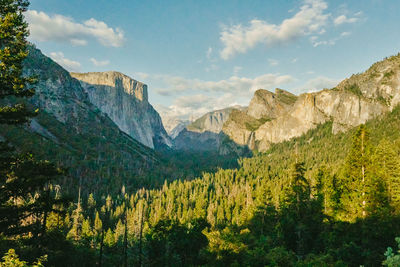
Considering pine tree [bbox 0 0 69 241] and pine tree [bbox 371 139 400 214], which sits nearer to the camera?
pine tree [bbox 0 0 69 241]

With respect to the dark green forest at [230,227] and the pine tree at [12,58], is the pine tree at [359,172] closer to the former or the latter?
the dark green forest at [230,227]

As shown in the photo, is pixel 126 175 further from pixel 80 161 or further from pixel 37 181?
pixel 37 181

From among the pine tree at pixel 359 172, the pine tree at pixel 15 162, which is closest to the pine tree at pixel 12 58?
the pine tree at pixel 15 162

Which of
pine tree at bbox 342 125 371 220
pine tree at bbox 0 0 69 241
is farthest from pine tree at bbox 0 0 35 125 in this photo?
pine tree at bbox 342 125 371 220

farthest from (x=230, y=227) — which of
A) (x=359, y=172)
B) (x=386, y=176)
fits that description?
(x=386, y=176)

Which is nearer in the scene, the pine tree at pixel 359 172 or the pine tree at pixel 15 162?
the pine tree at pixel 15 162

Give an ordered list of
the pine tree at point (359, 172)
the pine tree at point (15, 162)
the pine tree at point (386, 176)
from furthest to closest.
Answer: the pine tree at point (359, 172), the pine tree at point (386, 176), the pine tree at point (15, 162)

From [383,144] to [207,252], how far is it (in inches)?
1091

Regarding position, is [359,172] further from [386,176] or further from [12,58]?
[12,58]

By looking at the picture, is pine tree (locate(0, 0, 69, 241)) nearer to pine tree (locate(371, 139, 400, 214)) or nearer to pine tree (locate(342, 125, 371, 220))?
pine tree (locate(342, 125, 371, 220))


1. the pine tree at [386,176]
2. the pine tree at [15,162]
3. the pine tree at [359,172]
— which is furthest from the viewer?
the pine tree at [359,172]

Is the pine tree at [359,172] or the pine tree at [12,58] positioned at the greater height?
the pine tree at [12,58]

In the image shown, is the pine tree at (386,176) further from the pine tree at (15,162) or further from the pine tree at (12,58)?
the pine tree at (12,58)

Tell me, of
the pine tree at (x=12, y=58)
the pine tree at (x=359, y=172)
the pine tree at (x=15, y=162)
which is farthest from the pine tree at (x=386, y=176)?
the pine tree at (x=12, y=58)
